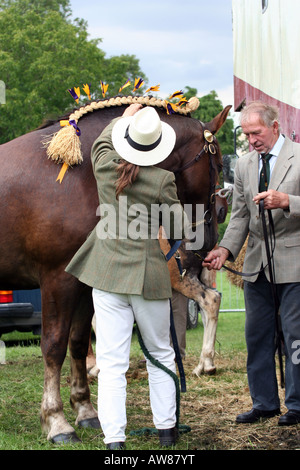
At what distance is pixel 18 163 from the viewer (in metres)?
4.58

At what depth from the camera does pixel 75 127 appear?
4590 millimetres

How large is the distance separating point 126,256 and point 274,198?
1044 millimetres

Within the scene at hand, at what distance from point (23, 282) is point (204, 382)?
2.39 meters

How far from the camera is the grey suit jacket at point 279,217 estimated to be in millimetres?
4465

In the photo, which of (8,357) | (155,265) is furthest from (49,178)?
(8,357)

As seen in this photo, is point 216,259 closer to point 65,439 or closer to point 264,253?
point 264,253

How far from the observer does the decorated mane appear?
4.43 metres

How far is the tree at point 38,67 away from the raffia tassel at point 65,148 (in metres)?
19.8

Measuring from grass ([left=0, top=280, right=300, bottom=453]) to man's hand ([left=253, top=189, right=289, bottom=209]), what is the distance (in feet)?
4.83

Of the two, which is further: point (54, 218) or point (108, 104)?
point (108, 104)

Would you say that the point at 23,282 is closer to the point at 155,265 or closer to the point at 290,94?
the point at 155,265

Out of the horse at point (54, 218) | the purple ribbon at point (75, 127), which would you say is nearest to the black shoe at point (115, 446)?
the horse at point (54, 218)

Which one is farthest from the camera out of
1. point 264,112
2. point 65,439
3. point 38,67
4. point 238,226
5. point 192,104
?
point 38,67

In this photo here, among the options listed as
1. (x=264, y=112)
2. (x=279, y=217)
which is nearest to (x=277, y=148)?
(x=264, y=112)
